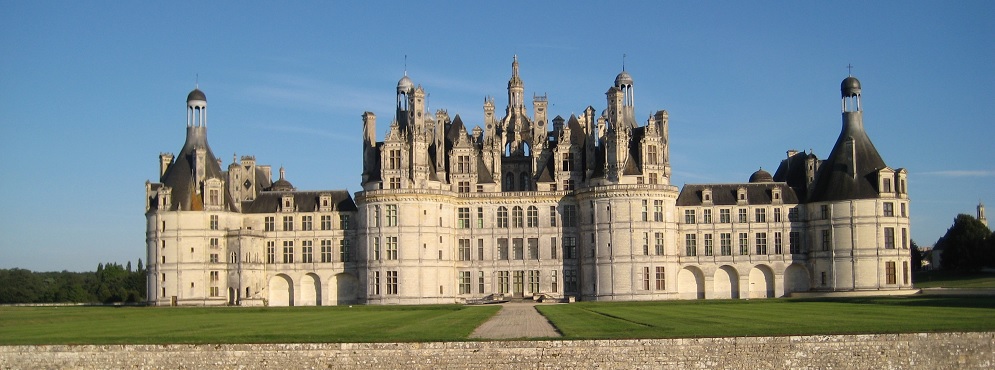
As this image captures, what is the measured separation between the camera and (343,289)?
8812 cm

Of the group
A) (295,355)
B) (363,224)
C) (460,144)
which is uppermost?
(460,144)

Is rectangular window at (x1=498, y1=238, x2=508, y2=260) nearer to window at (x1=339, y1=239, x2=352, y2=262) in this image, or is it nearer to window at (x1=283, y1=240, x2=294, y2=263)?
window at (x1=339, y1=239, x2=352, y2=262)

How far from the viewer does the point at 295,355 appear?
41.4 m

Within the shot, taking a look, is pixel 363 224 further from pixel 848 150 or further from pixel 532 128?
pixel 848 150

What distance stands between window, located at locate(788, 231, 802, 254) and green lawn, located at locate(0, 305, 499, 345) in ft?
92.5

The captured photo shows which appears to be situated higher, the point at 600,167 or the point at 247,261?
the point at 600,167

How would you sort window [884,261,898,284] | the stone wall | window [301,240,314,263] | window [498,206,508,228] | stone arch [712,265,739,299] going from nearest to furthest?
the stone wall, window [884,261,898,284], window [498,206,508,228], stone arch [712,265,739,299], window [301,240,314,263]

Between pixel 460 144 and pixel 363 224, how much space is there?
28.4 ft

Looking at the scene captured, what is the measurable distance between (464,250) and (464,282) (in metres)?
2.22

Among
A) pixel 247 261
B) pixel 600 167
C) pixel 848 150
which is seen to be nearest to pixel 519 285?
pixel 600 167

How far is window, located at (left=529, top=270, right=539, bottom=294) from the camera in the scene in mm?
86688

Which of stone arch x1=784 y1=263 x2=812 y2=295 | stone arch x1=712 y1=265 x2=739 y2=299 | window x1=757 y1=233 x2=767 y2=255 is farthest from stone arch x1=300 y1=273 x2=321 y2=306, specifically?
stone arch x1=784 y1=263 x2=812 y2=295

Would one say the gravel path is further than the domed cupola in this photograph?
No

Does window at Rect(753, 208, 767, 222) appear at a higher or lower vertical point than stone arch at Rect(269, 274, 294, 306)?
higher
